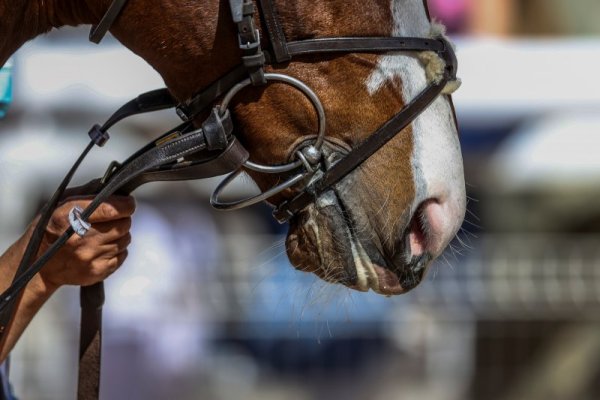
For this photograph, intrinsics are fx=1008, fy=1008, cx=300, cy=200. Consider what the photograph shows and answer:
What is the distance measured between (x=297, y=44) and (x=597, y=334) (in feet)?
20.0

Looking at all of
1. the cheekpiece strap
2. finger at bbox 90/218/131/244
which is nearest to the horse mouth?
the cheekpiece strap

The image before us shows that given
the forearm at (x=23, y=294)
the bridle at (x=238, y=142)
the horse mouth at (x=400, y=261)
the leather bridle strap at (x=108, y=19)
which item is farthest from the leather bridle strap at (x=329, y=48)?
the forearm at (x=23, y=294)

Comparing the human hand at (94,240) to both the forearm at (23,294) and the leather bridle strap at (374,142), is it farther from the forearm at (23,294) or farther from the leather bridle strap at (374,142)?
the leather bridle strap at (374,142)

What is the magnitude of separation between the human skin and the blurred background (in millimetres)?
3731

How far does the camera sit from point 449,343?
6.83 meters

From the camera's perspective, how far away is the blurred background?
20.3 ft

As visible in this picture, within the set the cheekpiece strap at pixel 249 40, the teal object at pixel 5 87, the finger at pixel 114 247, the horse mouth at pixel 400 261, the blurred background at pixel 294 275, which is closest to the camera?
the cheekpiece strap at pixel 249 40

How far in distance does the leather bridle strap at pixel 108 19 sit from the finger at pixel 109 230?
373mm

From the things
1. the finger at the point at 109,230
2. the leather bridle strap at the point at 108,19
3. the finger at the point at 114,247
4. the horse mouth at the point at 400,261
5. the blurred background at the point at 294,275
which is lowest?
the blurred background at the point at 294,275

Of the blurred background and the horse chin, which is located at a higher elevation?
the horse chin

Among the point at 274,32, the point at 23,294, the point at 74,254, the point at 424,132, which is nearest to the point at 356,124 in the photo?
the point at 424,132

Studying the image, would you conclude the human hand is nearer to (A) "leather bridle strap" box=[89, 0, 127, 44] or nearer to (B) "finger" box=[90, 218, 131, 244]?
(B) "finger" box=[90, 218, 131, 244]

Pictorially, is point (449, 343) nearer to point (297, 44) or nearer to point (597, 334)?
point (597, 334)

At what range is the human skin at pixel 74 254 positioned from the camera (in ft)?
6.68
